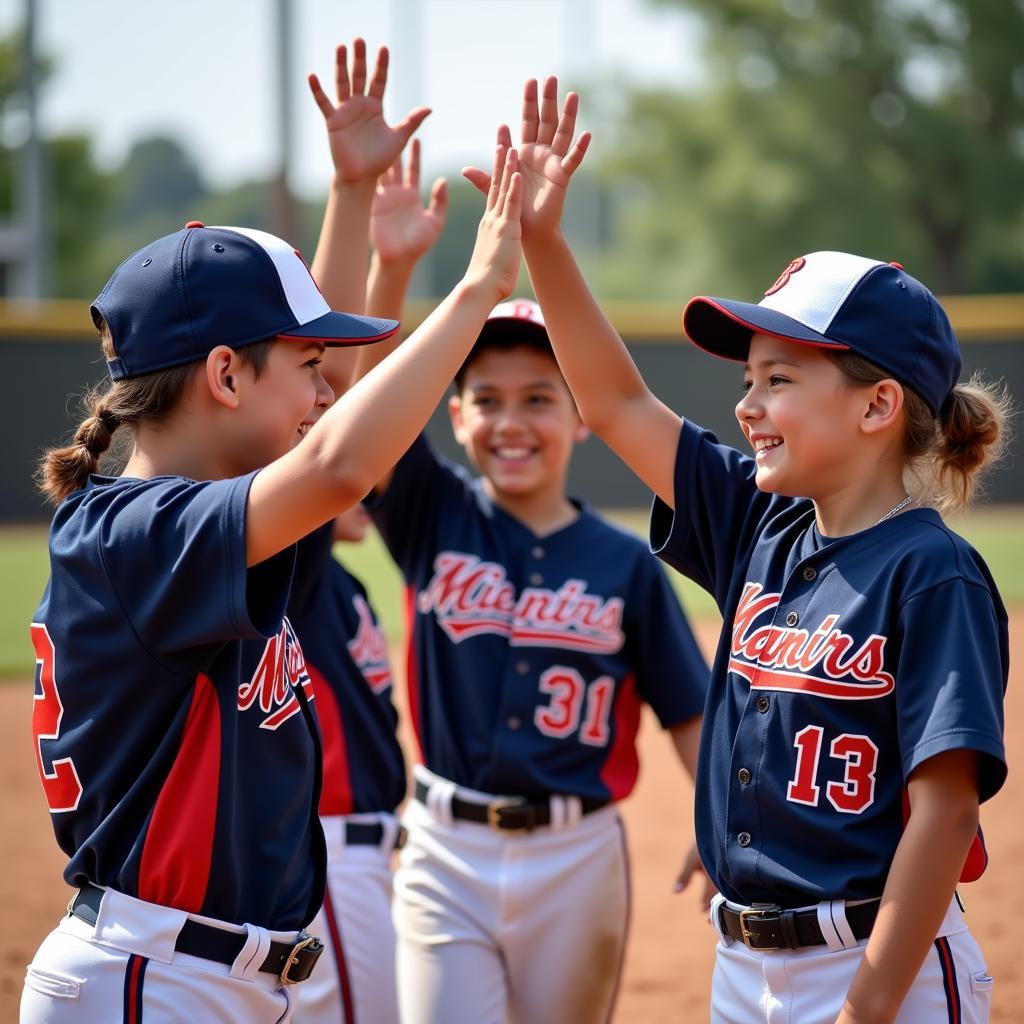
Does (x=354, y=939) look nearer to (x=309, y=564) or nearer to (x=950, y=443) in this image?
(x=309, y=564)

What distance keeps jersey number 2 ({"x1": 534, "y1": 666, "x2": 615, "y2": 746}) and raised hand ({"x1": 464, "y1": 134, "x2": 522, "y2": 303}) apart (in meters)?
1.02

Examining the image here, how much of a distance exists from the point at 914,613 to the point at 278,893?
0.92m

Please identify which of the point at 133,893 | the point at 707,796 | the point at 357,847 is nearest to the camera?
the point at 133,893

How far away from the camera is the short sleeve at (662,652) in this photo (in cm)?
273

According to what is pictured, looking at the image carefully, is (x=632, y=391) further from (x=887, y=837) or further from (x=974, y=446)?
(x=887, y=837)

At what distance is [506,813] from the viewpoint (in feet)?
8.63

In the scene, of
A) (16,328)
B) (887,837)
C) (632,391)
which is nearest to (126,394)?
(632,391)

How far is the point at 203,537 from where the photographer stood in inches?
63.9

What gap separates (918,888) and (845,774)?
0.18 metres

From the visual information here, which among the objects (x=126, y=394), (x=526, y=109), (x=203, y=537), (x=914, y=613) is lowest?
(x=914, y=613)

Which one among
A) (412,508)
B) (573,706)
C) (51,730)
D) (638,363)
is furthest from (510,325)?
(638,363)

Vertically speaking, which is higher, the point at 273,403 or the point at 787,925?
the point at 273,403

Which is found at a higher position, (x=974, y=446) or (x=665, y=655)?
(x=974, y=446)

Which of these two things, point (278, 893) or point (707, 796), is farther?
point (707, 796)
